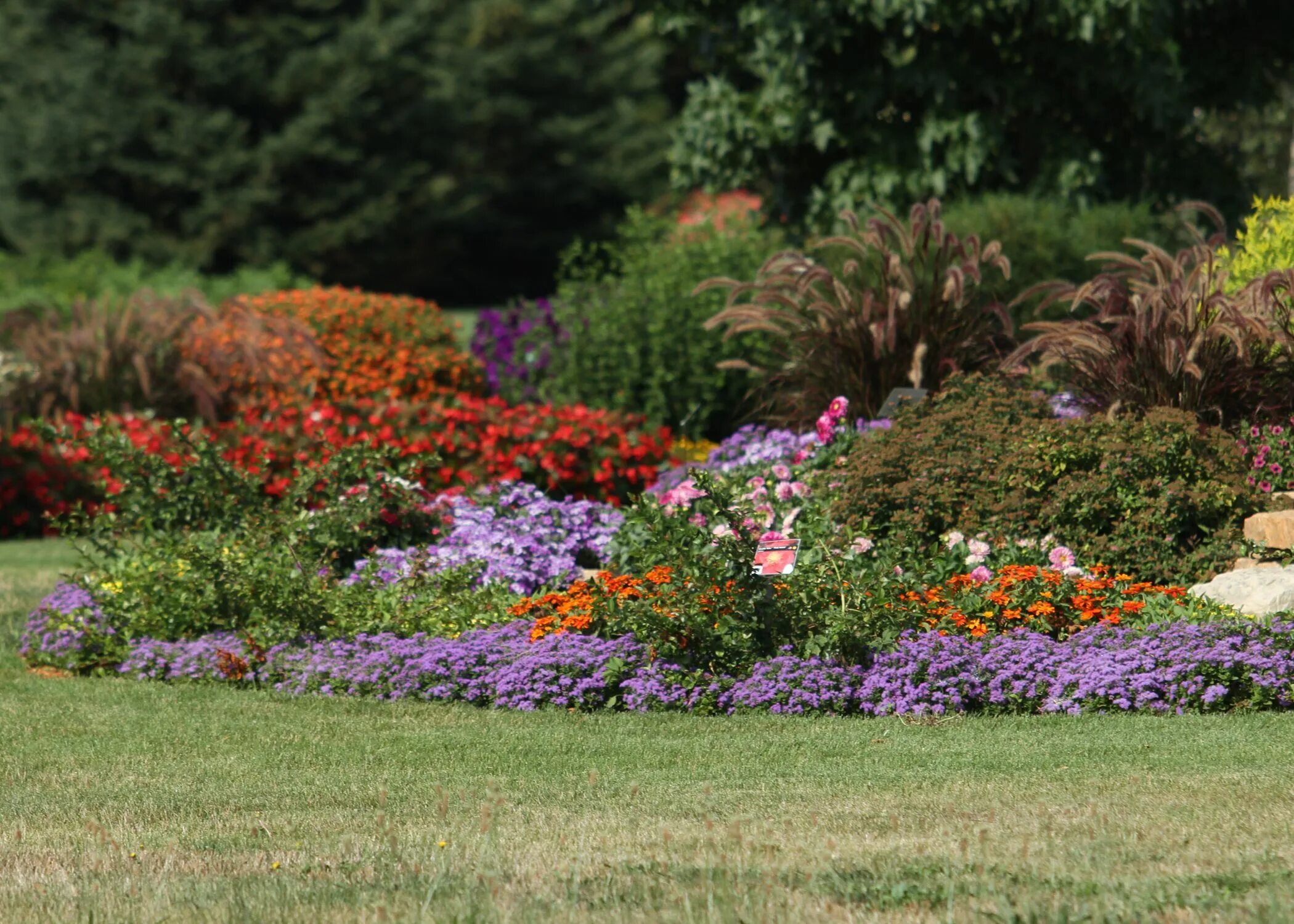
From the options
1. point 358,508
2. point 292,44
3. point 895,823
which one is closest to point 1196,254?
point 358,508

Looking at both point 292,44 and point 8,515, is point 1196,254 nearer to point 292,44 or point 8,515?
point 8,515

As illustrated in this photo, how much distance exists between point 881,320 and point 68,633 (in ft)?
16.8

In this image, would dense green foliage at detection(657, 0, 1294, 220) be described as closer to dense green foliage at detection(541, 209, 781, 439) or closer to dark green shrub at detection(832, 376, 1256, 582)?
dense green foliage at detection(541, 209, 781, 439)

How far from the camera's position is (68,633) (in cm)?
766

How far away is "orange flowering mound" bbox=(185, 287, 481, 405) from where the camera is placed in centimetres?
1366

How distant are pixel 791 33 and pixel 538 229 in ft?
63.4

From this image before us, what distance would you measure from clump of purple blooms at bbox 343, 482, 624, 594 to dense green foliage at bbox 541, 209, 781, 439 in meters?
3.75

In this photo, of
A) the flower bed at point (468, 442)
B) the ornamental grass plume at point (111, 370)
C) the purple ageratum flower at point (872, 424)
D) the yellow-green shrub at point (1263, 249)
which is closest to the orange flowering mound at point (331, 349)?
the ornamental grass plume at point (111, 370)

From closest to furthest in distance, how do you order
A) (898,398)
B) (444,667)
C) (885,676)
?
(885,676)
(444,667)
(898,398)

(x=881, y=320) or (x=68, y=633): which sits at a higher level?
(x=881, y=320)

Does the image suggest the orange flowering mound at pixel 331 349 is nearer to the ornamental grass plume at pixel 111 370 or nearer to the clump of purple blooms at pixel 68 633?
the ornamental grass plume at pixel 111 370

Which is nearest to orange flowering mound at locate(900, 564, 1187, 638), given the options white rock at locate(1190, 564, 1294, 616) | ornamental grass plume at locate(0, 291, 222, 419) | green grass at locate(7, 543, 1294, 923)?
white rock at locate(1190, 564, 1294, 616)

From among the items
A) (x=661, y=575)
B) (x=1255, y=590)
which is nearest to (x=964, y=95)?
(x=1255, y=590)

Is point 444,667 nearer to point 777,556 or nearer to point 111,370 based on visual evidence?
point 777,556
